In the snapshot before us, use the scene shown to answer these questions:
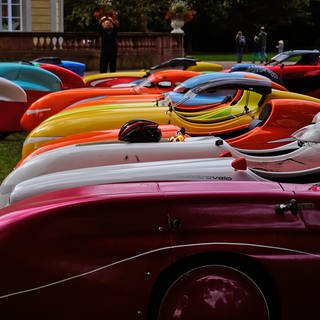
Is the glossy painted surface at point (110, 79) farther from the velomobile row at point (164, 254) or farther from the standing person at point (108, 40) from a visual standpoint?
the velomobile row at point (164, 254)

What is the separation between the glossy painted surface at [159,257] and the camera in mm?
3387

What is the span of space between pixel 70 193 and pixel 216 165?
41.8 inches

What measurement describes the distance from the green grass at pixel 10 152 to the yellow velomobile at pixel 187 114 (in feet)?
1.99

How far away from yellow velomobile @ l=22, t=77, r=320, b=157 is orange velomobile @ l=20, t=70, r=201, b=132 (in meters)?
1.45

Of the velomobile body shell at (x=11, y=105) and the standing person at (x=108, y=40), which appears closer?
the velomobile body shell at (x=11, y=105)

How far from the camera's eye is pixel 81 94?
973 cm

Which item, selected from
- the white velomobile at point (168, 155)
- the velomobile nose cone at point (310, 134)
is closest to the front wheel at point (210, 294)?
the white velomobile at point (168, 155)

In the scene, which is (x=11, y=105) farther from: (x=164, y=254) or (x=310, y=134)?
(x=164, y=254)

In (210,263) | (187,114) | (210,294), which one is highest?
(187,114)

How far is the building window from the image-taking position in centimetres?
2375

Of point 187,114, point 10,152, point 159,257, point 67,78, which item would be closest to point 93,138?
point 187,114

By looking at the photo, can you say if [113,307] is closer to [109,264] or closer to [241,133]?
[109,264]

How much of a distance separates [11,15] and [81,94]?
1546 cm

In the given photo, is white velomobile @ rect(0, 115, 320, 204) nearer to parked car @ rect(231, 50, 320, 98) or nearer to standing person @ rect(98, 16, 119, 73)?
parked car @ rect(231, 50, 320, 98)
